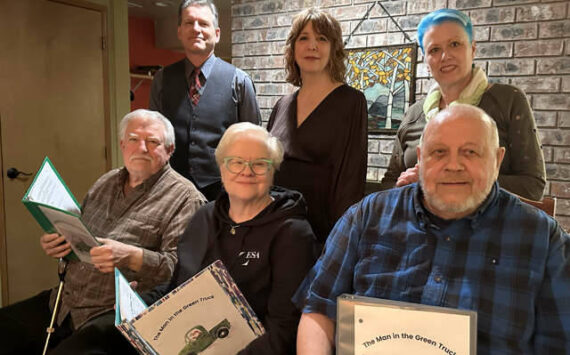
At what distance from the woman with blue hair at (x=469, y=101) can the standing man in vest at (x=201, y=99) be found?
848mm

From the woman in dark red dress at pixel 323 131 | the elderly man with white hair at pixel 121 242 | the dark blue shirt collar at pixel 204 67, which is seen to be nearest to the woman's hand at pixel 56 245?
the elderly man with white hair at pixel 121 242

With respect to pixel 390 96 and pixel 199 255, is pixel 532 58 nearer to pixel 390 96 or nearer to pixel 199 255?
pixel 390 96

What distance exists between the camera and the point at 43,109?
3355mm

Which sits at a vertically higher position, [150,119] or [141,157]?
[150,119]

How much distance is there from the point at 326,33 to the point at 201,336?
1241 millimetres

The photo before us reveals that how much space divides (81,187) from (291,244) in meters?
2.86

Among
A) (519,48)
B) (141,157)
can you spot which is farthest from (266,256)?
(519,48)

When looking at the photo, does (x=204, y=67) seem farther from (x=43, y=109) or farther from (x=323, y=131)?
(x=43, y=109)

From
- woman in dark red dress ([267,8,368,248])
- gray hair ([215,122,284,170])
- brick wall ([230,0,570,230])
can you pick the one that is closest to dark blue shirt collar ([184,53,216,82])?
woman in dark red dress ([267,8,368,248])

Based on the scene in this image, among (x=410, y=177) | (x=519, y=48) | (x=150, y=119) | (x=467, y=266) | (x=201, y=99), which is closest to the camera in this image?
(x=467, y=266)

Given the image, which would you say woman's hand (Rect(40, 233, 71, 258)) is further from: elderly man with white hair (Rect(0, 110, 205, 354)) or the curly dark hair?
the curly dark hair

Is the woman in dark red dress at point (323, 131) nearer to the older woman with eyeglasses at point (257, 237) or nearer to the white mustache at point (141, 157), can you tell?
the older woman with eyeglasses at point (257, 237)

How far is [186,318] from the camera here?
1225 mm

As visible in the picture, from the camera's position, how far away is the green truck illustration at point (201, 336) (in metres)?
1.24
